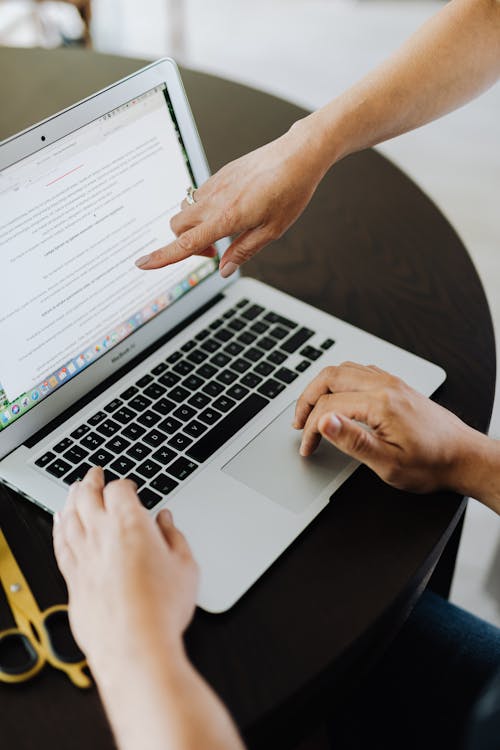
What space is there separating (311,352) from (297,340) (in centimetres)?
3

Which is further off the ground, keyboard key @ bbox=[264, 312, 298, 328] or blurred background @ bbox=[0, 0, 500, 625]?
keyboard key @ bbox=[264, 312, 298, 328]

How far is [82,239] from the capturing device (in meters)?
0.85

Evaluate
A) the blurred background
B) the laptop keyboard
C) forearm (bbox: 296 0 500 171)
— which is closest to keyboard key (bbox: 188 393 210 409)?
the laptop keyboard

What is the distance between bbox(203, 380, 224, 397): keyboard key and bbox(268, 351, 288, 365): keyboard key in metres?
0.08

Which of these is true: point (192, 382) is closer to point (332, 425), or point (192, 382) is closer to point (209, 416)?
point (209, 416)

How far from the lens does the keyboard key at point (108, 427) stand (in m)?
0.87

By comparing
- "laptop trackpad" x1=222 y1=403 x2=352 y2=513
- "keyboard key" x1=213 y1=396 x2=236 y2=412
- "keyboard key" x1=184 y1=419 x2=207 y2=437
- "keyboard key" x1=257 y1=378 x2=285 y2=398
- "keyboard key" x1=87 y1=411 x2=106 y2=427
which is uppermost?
"keyboard key" x1=87 y1=411 x2=106 y2=427

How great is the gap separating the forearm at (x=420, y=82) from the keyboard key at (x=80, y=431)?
1.49 feet

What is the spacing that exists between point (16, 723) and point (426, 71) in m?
0.92

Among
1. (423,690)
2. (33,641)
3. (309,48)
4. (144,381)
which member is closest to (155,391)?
(144,381)

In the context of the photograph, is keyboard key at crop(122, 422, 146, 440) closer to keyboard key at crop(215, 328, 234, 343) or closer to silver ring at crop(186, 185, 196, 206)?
keyboard key at crop(215, 328, 234, 343)

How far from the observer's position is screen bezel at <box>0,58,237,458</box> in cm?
79

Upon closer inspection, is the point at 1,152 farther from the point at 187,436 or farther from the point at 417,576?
the point at 417,576

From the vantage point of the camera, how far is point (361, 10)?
12.6 ft
